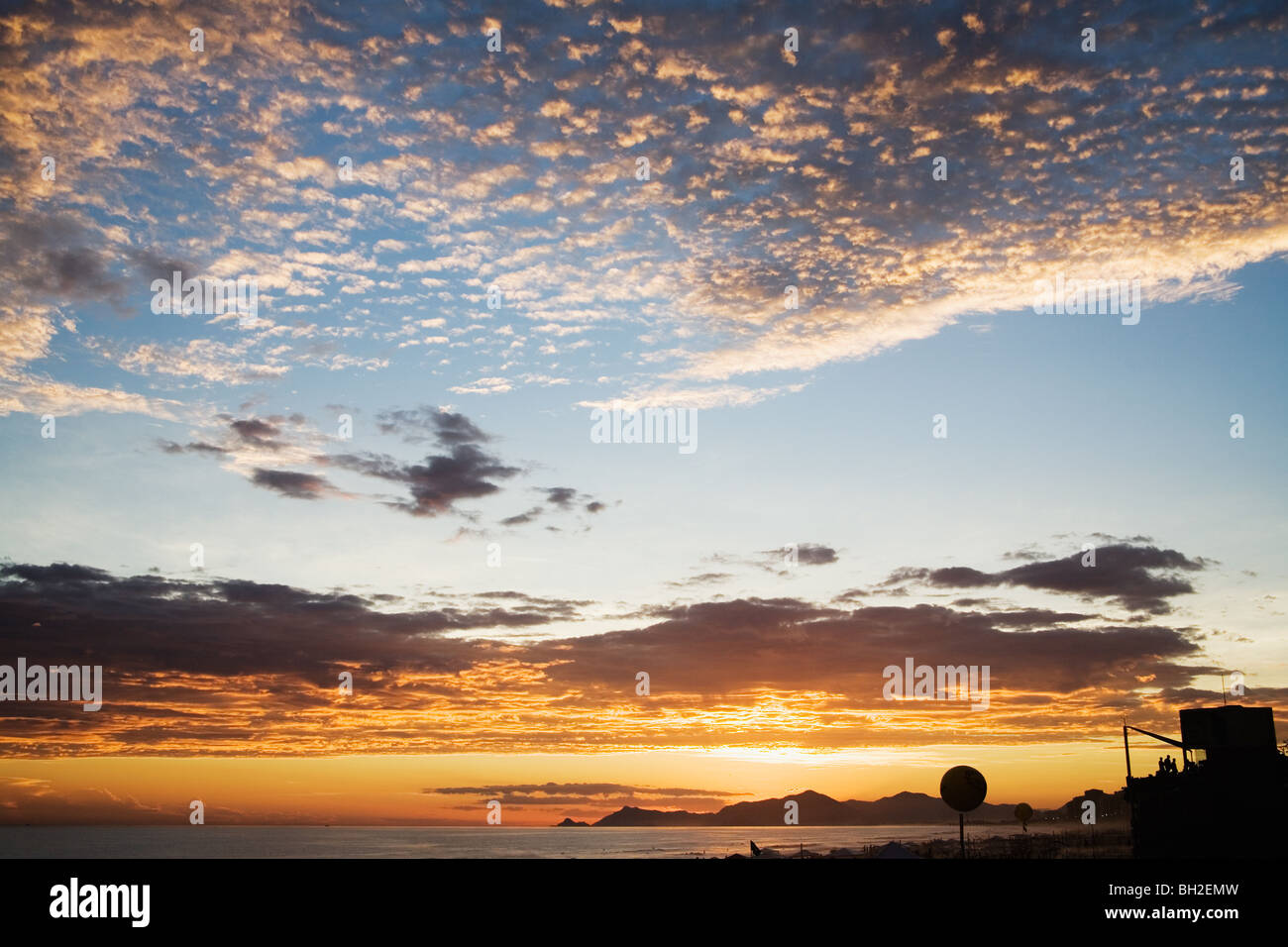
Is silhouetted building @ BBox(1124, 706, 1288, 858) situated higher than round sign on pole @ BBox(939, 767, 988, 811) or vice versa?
round sign on pole @ BBox(939, 767, 988, 811)

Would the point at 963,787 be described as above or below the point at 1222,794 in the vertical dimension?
above

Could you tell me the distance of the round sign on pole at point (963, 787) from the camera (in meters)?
27.1

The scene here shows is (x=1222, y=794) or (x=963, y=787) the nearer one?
(x=963, y=787)

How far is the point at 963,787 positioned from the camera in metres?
27.3

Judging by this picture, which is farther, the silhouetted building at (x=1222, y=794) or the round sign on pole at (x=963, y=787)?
the silhouetted building at (x=1222, y=794)

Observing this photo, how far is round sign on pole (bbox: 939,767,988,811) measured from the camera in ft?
89.0

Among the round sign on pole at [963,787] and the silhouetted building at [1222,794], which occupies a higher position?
the round sign on pole at [963,787]

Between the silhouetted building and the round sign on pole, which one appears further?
the silhouetted building
